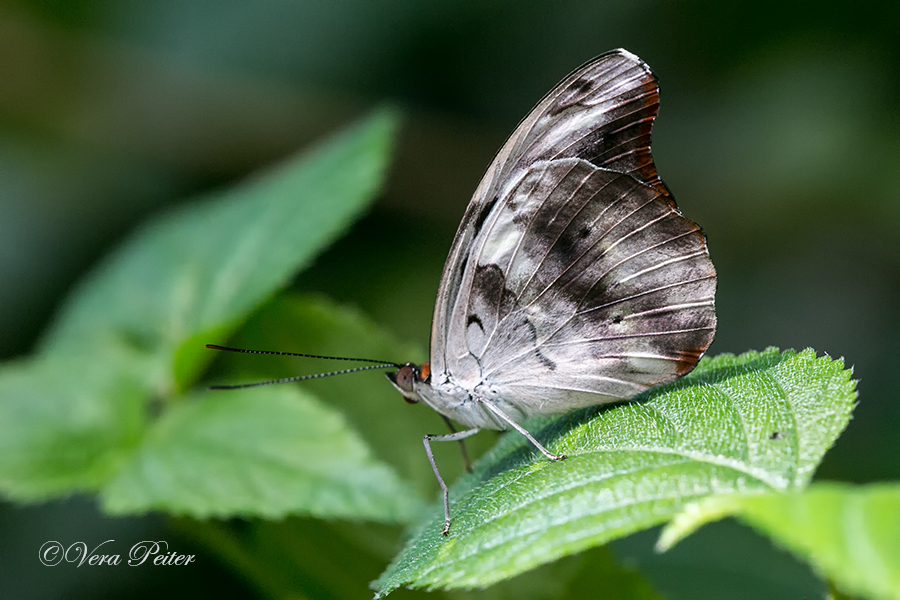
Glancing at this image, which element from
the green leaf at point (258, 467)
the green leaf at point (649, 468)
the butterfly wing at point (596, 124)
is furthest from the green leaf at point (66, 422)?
the butterfly wing at point (596, 124)

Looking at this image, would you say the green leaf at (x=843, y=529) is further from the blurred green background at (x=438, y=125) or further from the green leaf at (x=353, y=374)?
the blurred green background at (x=438, y=125)

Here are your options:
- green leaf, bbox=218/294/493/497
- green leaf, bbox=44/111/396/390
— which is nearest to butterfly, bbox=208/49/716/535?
green leaf, bbox=218/294/493/497

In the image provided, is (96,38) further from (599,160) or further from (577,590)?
(577,590)

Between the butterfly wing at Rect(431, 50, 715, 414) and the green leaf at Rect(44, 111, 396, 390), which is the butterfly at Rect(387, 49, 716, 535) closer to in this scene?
the butterfly wing at Rect(431, 50, 715, 414)

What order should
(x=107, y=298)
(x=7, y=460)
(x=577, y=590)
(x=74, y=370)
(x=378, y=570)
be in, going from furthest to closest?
1. (x=107, y=298)
2. (x=74, y=370)
3. (x=7, y=460)
4. (x=378, y=570)
5. (x=577, y=590)

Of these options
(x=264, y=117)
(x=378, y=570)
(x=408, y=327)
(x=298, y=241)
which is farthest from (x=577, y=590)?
(x=264, y=117)

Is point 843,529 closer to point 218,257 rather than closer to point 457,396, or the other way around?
point 457,396
